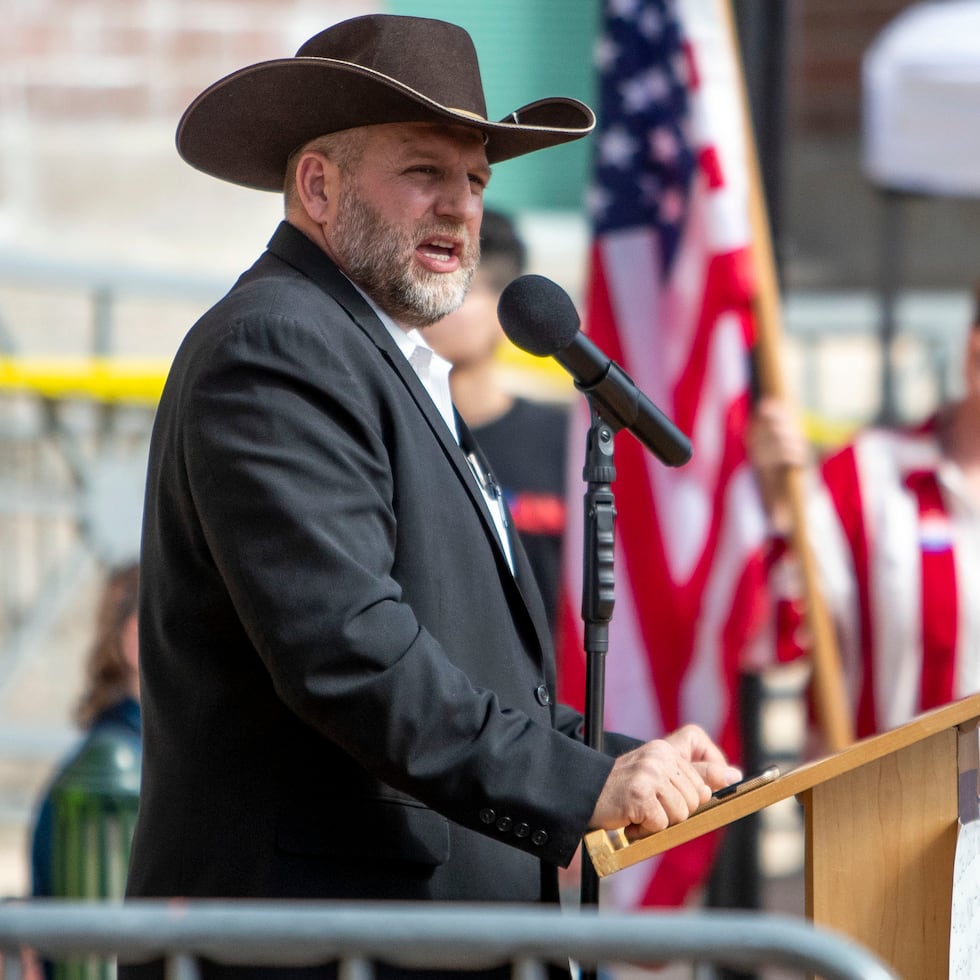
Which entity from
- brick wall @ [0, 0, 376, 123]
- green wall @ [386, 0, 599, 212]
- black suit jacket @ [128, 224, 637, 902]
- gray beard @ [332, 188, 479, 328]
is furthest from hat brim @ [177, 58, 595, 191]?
brick wall @ [0, 0, 376, 123]

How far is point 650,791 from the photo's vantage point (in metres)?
2.43

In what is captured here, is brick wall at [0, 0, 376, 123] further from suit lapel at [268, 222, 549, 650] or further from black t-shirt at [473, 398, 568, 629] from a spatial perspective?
suit lapel at [268, 222, 549, 650]

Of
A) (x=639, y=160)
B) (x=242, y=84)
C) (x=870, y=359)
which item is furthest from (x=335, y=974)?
(x=870, y=359)

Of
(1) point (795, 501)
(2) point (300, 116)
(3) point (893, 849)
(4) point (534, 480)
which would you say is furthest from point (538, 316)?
(4) point (534, 480)

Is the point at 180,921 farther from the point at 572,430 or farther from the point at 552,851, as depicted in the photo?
the point at 572,430

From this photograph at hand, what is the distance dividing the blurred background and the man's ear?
2.29m

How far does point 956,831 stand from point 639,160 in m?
2.77

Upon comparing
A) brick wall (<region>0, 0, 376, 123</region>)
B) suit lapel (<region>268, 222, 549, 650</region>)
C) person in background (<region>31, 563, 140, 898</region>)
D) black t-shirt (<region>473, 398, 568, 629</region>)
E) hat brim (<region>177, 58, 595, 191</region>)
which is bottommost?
person in background (<region>31, 563, 140, 898</region>)

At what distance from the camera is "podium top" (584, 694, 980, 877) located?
7.50 ft

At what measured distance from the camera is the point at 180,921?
190 cm

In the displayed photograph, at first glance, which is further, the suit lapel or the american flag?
the american flag

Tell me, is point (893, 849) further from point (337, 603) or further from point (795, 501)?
point (795, 501)

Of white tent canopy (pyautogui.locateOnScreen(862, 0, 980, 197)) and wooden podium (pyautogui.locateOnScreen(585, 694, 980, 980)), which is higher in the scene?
white tent canopy (pyautogui.locateOnScreen(862, 0, 980, 197))

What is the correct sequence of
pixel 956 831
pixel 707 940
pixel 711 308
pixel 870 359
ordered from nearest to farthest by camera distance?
pixel 707 940 → pixel 956 831 → pixel 711 308 → pixel 870 359
